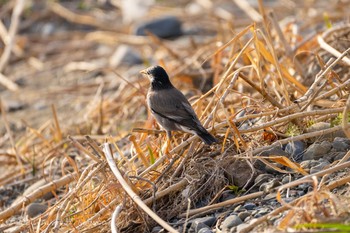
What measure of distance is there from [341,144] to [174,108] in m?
1.04

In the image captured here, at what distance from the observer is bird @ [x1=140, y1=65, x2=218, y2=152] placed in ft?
14.5

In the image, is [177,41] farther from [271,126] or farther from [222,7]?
[271,126]

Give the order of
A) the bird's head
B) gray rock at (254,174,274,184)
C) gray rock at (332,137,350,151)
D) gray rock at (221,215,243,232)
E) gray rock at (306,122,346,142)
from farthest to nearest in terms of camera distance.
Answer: the bird's head < gray rock at (306,122,346,142) < gray rock at (332,137,350,151) < gray rock at (254,174,274,184) < gray rock at (221,215,243,232)

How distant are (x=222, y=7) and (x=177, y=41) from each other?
154cm

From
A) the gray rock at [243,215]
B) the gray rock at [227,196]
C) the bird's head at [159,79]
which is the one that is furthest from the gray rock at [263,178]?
the bird's head at [159,79]

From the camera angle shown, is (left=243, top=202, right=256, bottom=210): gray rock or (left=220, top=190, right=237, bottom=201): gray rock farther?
(left=220, top=190, right=237, bottom=201): gray rock

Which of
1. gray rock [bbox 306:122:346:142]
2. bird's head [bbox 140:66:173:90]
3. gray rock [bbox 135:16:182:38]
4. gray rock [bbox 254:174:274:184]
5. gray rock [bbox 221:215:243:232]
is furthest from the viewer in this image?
gray rock [bbox 135:16:182:38]

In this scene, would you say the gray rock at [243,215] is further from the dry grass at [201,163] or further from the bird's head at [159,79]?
the bird's head at [159,79]

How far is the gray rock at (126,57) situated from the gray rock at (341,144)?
5684mm

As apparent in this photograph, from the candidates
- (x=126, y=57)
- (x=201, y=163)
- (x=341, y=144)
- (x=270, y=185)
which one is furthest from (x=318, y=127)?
(x=126, y=57)

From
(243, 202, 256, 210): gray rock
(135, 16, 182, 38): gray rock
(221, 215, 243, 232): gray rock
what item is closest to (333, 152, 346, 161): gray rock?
(243, 202, 256, 210): gray rock

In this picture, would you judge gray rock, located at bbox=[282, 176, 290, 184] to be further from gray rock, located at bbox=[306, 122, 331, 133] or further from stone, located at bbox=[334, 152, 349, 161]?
gray rock, located at bbox=[306, 122, 331, 133]

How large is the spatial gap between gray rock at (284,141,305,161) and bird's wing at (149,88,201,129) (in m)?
0.51

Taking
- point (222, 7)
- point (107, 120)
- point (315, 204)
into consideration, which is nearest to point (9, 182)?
point (107, 120)
